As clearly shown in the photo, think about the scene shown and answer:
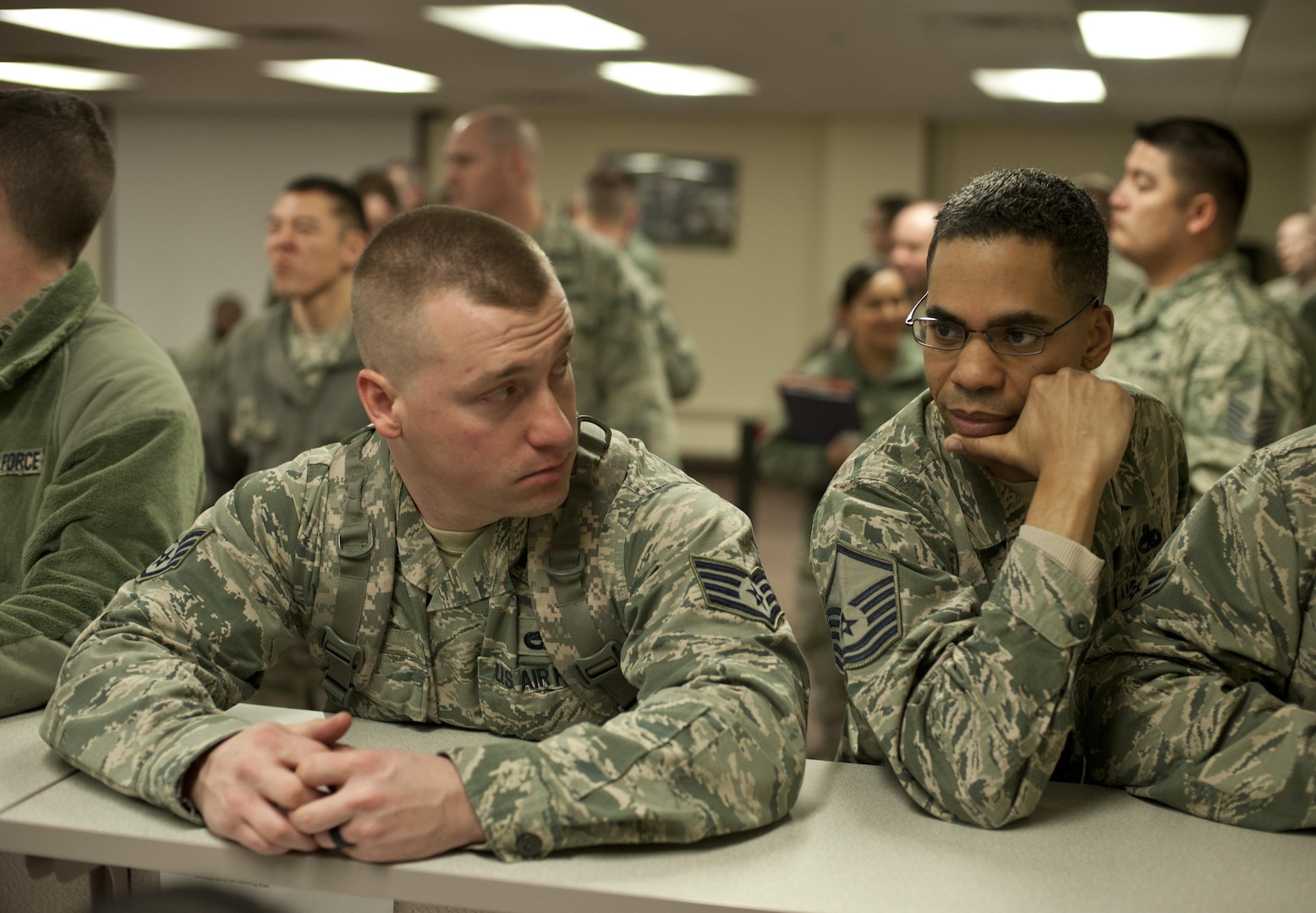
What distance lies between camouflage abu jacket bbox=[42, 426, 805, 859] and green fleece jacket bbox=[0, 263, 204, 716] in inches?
8.4

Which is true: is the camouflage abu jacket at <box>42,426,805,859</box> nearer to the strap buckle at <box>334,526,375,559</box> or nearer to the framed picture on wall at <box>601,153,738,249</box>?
the strap buckle at <box>334,526,375,559</box>

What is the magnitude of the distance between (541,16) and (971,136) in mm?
4914

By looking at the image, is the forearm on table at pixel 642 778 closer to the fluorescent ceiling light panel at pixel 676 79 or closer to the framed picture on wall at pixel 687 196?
the fluorescent ceiling light panel at pixel 676 79

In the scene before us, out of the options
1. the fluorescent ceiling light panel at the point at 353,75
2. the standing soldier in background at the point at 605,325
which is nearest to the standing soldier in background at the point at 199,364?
the standing soldier in background at the point at 605,325

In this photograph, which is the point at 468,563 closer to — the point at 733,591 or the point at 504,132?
the point at 733,591

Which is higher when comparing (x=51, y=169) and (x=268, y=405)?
(x=51, y=169)

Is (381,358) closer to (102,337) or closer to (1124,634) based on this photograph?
(102,337)

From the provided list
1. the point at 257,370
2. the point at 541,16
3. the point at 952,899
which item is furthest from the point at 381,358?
the point at 541,16

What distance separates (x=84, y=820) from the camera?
4.42 ft

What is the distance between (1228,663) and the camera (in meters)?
1.45

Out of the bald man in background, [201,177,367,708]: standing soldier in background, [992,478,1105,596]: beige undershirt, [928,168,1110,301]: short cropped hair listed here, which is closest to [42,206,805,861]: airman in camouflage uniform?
[992,478,1105,596]: beige undershirt

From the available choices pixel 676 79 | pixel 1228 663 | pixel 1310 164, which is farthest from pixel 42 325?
pixel 1310 164

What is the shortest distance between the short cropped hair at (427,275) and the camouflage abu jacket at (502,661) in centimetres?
21

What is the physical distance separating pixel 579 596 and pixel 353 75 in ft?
24.2
